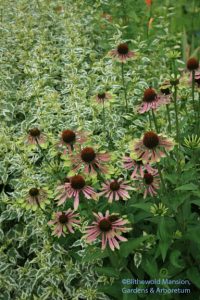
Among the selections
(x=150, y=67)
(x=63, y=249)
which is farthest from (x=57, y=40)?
(x=63, y=249)

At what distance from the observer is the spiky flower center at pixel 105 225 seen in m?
1.35

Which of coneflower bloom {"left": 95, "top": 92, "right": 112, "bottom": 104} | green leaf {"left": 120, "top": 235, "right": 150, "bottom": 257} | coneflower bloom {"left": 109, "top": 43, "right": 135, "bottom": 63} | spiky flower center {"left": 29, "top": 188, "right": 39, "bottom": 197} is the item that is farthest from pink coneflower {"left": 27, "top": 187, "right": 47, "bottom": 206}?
coneflower bloom {"left": 109, "top": 43, "right": 135, "bottom": 63}

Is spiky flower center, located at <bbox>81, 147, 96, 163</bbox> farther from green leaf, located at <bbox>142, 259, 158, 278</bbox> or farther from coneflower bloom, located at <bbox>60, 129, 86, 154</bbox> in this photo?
green leaf, located at <bbox>142, 259, 158, 278</bbox>

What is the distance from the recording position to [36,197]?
1602mm

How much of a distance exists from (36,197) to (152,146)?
0.47 meters

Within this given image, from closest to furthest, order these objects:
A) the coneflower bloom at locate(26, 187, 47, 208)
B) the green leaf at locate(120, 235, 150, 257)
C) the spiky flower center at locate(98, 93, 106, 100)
→ the green leaf at locate(120, 235, 150, 257)
the coneflower bloom at locate(26, 187, 47, 208)
the spiky flower center at locate(98, 93, 106, 100)

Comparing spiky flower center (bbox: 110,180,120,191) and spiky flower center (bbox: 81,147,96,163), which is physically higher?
spiky flower center (bbox: 81,147,96,163)

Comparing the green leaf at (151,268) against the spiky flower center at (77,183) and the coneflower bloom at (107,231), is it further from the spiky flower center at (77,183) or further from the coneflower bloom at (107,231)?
the spiky flower center at (77,183)

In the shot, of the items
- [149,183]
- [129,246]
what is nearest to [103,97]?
[149,183]

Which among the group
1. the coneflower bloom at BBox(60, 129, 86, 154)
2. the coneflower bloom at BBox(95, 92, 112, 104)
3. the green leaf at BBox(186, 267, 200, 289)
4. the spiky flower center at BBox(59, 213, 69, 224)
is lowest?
the green leaf at BBox(186, 267, 200, 289)

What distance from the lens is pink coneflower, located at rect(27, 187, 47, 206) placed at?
1.59 meters

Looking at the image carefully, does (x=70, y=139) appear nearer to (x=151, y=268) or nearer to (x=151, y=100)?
(x=151, y=100)

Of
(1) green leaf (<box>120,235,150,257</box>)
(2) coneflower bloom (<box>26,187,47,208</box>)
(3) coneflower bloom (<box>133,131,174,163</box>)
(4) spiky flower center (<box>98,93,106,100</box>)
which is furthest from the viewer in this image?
(4) spiky flower center (<box>98,93,106,100</box>)

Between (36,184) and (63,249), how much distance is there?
259 mm
